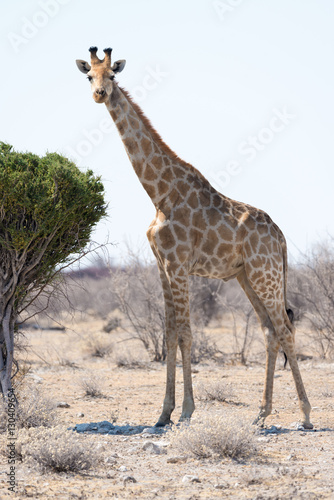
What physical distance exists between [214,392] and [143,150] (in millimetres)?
4476

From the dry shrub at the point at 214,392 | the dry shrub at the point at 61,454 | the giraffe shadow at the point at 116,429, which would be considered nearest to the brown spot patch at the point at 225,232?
the giraffe shadow at the point at 116,429

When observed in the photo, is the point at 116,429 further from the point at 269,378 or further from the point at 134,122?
the point at 134,122

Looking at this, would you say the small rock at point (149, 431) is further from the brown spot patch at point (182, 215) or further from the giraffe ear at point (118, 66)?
the giraffe ear at point (118, 66)

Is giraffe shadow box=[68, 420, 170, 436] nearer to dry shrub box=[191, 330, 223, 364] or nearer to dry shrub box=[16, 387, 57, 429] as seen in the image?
dry shrub box=[16, 387, 57, 429]

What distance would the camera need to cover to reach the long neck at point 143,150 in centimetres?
820

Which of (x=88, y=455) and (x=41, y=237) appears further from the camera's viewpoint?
(x=41, y=237)

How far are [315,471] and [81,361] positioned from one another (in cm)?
1239

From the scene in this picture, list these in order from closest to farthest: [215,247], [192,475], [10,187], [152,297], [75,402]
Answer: [192,475]
[10,187]
[215,247]
[75,402]
[152,297]

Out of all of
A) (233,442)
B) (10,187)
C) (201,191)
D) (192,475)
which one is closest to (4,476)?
(192,475)

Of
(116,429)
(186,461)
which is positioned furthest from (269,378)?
(186,461)

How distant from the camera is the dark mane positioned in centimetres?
836

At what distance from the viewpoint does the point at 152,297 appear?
56.9 feet

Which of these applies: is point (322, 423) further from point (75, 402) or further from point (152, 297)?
point (152, 297)
